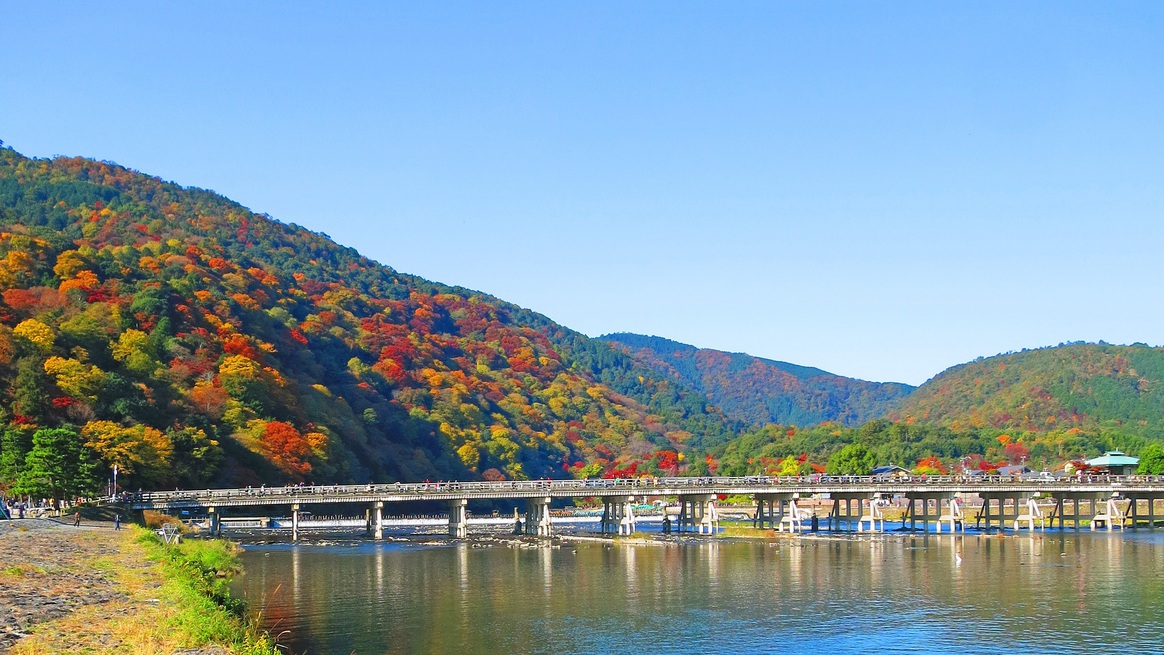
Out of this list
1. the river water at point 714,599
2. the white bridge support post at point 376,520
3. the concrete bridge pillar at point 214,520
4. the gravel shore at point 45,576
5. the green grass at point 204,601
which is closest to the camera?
the green grass at point 204,601

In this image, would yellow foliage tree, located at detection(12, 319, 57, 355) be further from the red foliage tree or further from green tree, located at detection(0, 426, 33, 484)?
the red foliage tree

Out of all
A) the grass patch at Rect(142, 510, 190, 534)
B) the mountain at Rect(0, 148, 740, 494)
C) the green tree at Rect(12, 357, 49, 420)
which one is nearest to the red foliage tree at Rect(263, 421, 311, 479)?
the mountain at Rect(0, 148, 740, 494)

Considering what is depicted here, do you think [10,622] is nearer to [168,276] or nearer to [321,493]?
[321,493]

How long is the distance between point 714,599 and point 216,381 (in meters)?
72.9

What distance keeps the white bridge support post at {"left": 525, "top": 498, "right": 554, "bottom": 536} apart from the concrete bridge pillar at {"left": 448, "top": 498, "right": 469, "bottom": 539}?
5.77m

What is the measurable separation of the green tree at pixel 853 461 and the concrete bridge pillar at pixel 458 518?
52.7 meters

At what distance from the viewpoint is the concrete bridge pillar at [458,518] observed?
84.2 m

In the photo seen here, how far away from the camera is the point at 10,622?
24578mm

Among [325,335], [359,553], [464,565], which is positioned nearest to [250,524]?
[359,553]

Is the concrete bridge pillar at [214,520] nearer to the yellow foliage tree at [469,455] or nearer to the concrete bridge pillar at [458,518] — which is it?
the concrete bridge pillar at [458,518]

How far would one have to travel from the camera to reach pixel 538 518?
8962 cm

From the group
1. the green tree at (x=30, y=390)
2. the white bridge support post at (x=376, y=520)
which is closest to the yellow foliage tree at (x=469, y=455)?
the white bridge support post at (x=376, y=520)

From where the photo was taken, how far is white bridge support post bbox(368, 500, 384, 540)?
82.8 meters

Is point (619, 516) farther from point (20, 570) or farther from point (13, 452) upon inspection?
point (20, 570)
